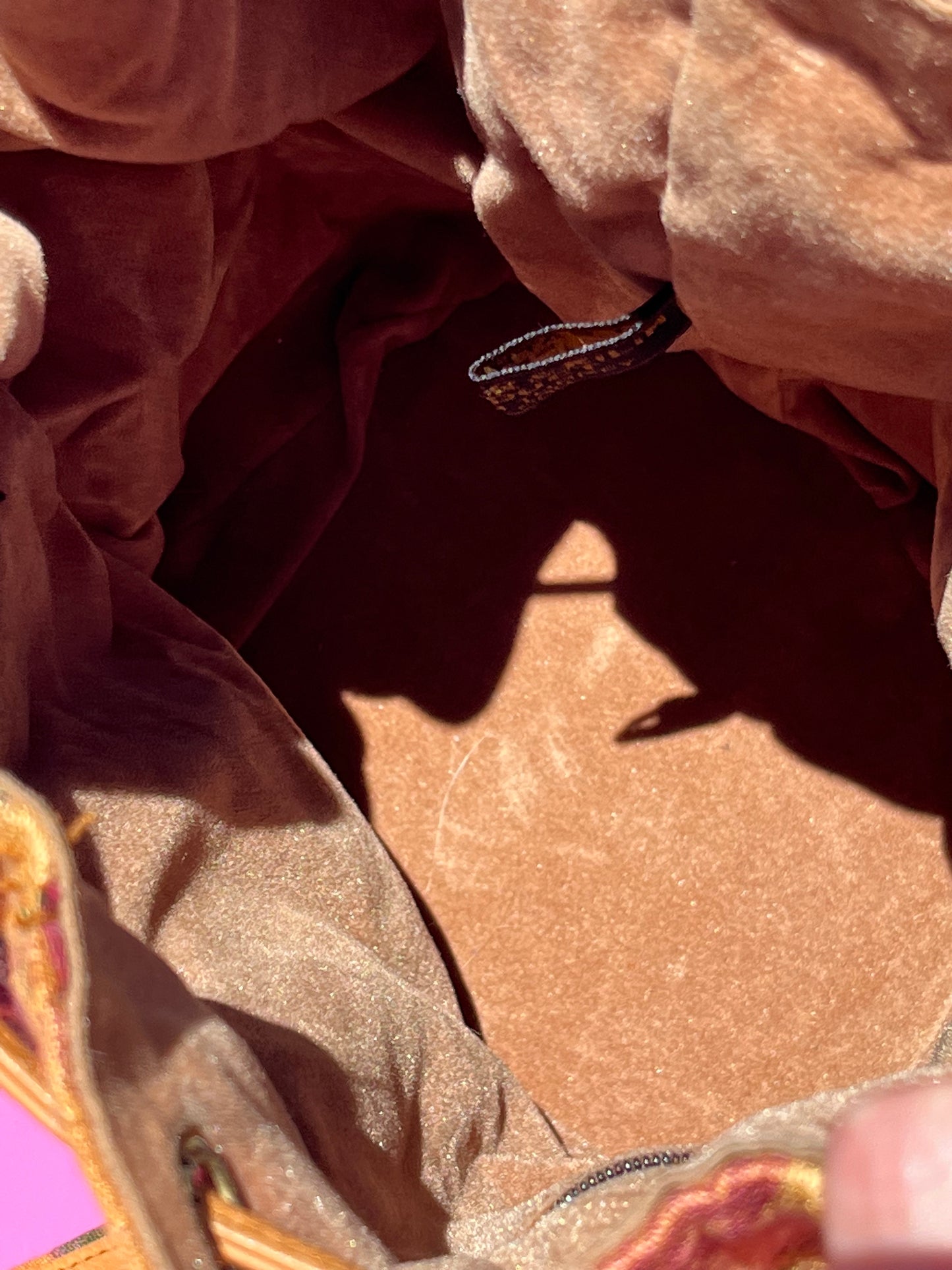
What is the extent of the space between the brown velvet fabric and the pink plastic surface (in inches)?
1.6

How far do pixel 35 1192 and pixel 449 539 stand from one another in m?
0.53

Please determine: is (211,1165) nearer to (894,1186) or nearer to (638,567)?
(894,1186)

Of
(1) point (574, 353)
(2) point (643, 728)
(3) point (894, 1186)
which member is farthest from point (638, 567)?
(3) point (894, 1186)

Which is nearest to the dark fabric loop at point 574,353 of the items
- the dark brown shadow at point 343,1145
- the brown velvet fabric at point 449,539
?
the brown velvet fabric at point 449,539

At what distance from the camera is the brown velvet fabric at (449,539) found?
1.48ft

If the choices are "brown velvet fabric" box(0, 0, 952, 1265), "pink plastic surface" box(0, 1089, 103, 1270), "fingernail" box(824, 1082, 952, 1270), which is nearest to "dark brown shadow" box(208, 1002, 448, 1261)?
"brown velvet fabric" box(0, 0, 952, 1265)

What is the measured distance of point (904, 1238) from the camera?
1.00ft

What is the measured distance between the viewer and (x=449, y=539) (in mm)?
844

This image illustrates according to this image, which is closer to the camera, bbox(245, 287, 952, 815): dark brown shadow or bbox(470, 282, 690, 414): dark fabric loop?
bbox(470, 282, 690, 414): dark fabric loop

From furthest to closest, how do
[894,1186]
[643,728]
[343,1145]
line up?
[643,728] < [343,1145] < [894,1186]

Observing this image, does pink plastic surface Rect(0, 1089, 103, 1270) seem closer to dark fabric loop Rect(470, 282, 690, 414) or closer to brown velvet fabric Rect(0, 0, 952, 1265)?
brown velvet fabric Rect(0, 0, 952, 1265)

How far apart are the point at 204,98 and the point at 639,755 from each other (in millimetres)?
469

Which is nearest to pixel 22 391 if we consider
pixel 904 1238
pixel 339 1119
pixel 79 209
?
pixel 79 209

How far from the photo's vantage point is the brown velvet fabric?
452 mm
